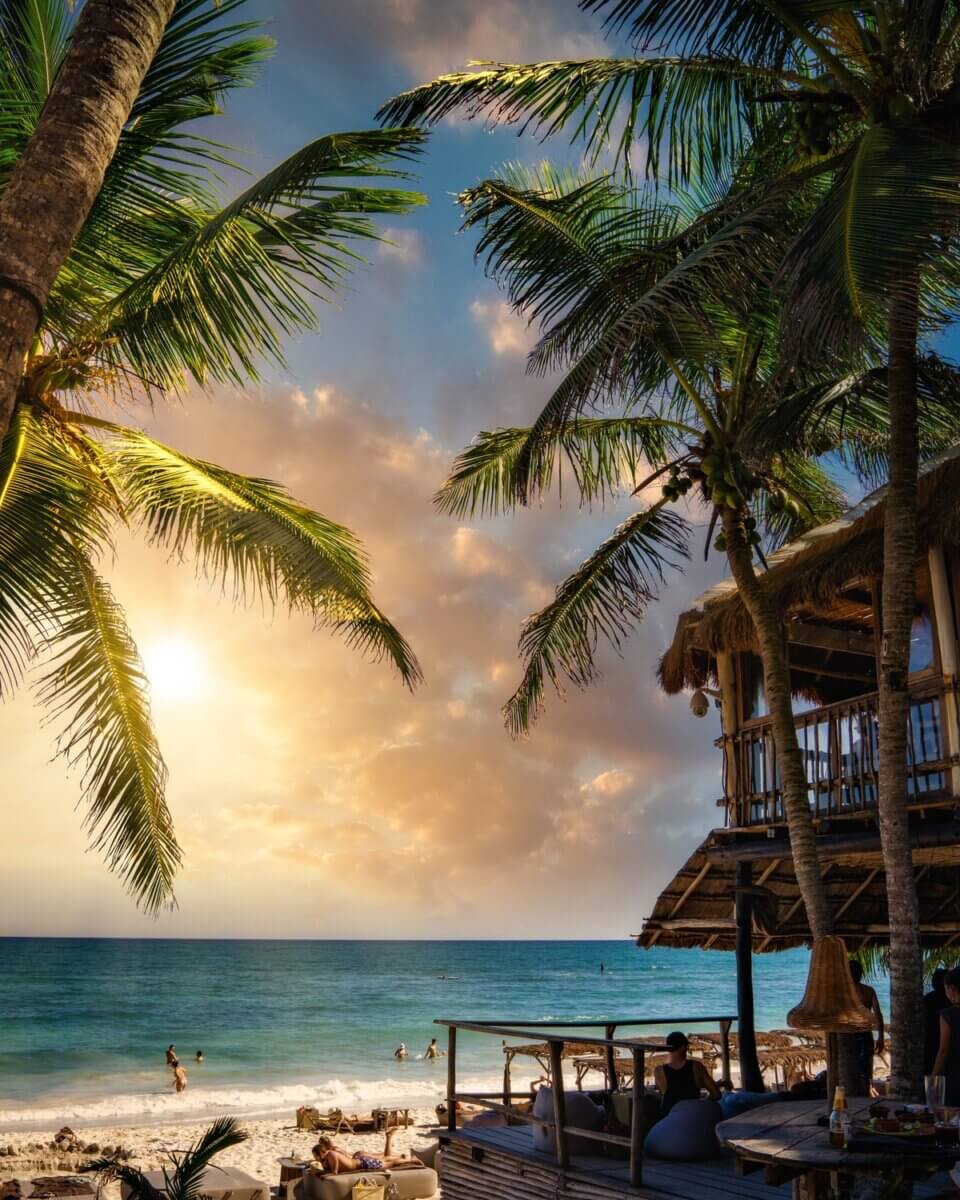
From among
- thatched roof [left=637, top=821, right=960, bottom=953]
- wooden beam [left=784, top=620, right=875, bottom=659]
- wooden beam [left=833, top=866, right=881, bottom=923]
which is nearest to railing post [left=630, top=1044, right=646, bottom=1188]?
thatched roof [left=637, top=821, right=960, bottom=953]

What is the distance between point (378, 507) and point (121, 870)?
26016mm

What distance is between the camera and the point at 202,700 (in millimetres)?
47656

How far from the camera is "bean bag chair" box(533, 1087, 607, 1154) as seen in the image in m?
6.47

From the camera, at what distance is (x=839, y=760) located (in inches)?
345

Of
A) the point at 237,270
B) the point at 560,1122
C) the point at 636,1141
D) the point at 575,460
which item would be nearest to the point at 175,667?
the point at 575,460

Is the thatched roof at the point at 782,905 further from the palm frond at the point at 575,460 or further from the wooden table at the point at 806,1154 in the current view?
the wooden table at the point at 806,1154

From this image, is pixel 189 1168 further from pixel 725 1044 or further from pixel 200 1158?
pixel 725 1044

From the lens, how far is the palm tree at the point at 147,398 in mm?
5578

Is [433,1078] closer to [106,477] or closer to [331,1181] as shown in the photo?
[331,1181]

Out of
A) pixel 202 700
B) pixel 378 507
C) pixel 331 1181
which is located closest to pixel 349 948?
pixel 202 700

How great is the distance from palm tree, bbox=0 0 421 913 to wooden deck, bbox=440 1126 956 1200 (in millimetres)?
2666

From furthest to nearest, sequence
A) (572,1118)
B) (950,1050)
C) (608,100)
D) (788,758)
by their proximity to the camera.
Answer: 1. (788,758)
2. (608,100)
3. (572,1118)
4. (950,1050)

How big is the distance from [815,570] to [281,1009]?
51.0 metres

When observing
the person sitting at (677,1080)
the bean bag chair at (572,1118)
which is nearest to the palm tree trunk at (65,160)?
the bean bag chair at (572,1118)
